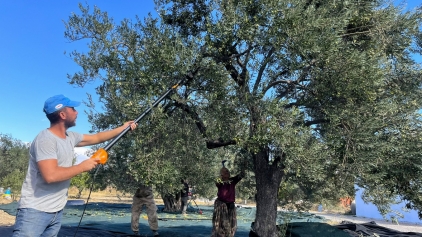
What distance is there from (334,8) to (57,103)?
520 centimetres

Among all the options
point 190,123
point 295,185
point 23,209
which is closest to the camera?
point 23,209

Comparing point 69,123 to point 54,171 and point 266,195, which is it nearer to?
point 54,171

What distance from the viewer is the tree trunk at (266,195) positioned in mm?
7906

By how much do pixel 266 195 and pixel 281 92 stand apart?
7.56 ft

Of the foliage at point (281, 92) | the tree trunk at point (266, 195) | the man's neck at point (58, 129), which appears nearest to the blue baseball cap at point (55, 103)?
the man's neck at point (58, 129)

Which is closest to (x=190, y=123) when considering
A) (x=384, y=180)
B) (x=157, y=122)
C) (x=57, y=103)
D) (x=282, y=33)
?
(x=157, y=122)

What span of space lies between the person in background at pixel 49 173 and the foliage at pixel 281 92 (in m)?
2.85

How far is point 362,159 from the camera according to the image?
6090 mm

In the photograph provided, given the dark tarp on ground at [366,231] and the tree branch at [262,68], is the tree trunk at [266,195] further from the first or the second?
the dark tarp on ground at [366,231]

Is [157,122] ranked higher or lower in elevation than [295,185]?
higher

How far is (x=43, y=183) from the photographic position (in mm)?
3125

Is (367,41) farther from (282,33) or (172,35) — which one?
(172,35)

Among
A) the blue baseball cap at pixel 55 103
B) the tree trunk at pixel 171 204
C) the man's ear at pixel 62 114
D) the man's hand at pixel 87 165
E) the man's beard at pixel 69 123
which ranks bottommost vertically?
the tree trunk at pixel 171 204

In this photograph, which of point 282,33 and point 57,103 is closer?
point 57,103
